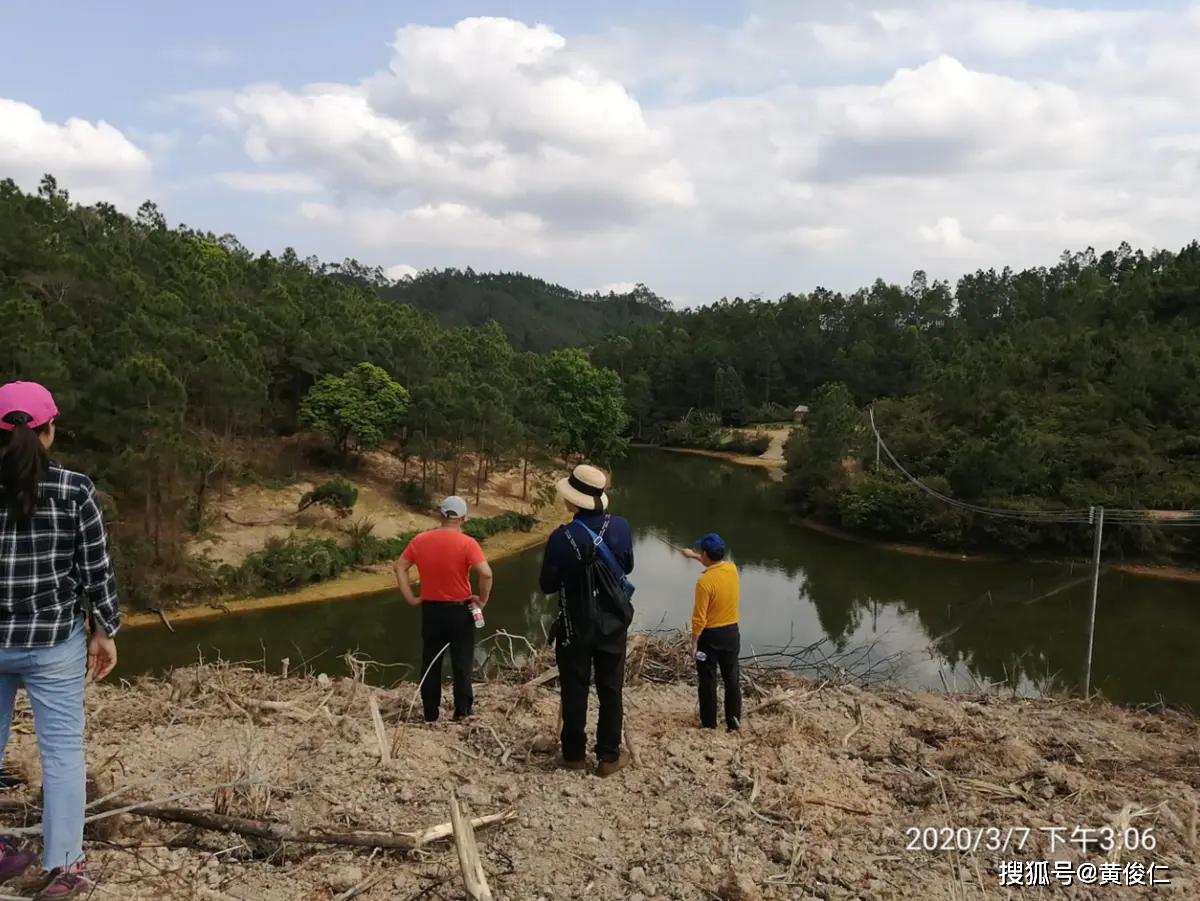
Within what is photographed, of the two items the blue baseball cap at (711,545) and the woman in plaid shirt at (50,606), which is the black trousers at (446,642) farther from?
the woman in plaid shirt at (50,606)

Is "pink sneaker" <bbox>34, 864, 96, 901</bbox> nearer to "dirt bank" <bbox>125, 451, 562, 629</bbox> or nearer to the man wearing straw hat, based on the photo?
the man wearing straw hat

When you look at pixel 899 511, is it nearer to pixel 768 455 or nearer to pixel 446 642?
pixel 768 455

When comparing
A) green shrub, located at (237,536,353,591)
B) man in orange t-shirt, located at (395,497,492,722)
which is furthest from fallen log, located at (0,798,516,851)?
green shrub, located at (237,536,353,591)

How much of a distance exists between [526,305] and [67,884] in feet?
427

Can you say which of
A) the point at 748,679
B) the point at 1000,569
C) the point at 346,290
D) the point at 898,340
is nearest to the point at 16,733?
the point at 748,679

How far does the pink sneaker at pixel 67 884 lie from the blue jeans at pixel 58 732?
30 mm

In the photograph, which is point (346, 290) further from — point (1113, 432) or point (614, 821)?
point (614, 821)

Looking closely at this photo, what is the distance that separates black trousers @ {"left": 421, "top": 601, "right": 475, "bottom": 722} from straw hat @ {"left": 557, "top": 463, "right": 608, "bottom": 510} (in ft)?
3.49

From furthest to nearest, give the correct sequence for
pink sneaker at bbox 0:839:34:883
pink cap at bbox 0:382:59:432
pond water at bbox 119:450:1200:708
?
pond water at bbox 119:450:1200:708, pink sneaker at bbox 0:839:34:883, pink cap at bbox 0:382:59:432

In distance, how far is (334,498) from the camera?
840 inches

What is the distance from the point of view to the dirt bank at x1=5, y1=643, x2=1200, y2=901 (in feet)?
8.13

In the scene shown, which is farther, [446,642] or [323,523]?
[323,523]

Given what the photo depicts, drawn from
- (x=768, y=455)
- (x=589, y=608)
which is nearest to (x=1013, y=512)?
(x=768, y=455)

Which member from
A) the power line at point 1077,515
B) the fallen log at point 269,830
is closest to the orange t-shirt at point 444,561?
the fallen log at point 269,830
